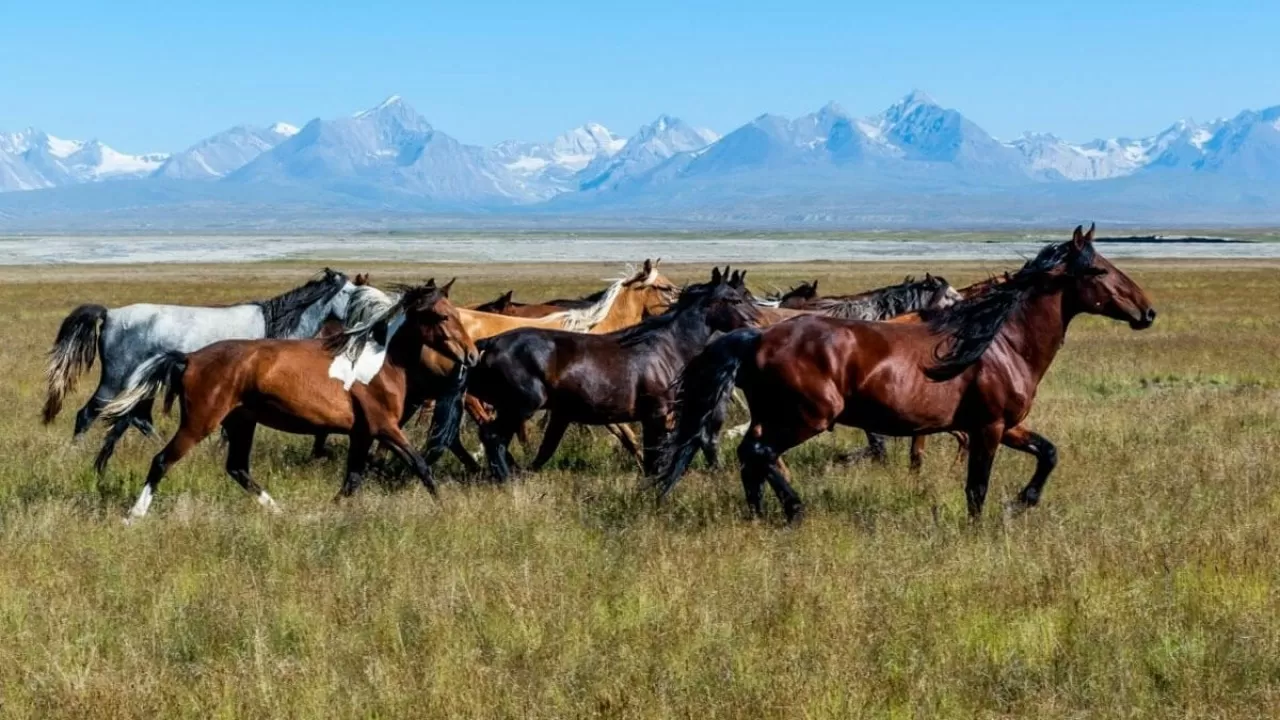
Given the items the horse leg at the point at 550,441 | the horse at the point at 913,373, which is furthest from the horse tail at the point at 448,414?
the horse at the point at 913,373

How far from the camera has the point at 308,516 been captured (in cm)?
934

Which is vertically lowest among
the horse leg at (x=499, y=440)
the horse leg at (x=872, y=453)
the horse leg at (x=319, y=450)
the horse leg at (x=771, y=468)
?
the horse leg at (x=319, y=450)

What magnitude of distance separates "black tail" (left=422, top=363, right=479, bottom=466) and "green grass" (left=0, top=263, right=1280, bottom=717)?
0.49 metres

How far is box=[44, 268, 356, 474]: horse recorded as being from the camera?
12828mm

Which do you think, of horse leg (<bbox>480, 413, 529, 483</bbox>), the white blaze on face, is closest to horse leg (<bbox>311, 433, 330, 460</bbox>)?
horse leg (<bbox>480, 413, 529, 483</bbox>)

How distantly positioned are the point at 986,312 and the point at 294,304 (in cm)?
666

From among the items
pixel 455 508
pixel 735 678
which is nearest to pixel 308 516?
pixel 455 508

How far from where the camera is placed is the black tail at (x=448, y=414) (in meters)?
10.9

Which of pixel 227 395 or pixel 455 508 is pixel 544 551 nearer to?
pixel 455 508

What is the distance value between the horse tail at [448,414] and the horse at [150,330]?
217 centimetres

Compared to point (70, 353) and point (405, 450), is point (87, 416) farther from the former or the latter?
point (405, 450)

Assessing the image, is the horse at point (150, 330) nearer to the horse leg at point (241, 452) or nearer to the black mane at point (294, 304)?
the black mane at point (294, 304)

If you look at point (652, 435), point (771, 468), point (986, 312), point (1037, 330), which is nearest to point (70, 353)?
point (652, 435)

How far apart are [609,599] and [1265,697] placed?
10.0 feet
